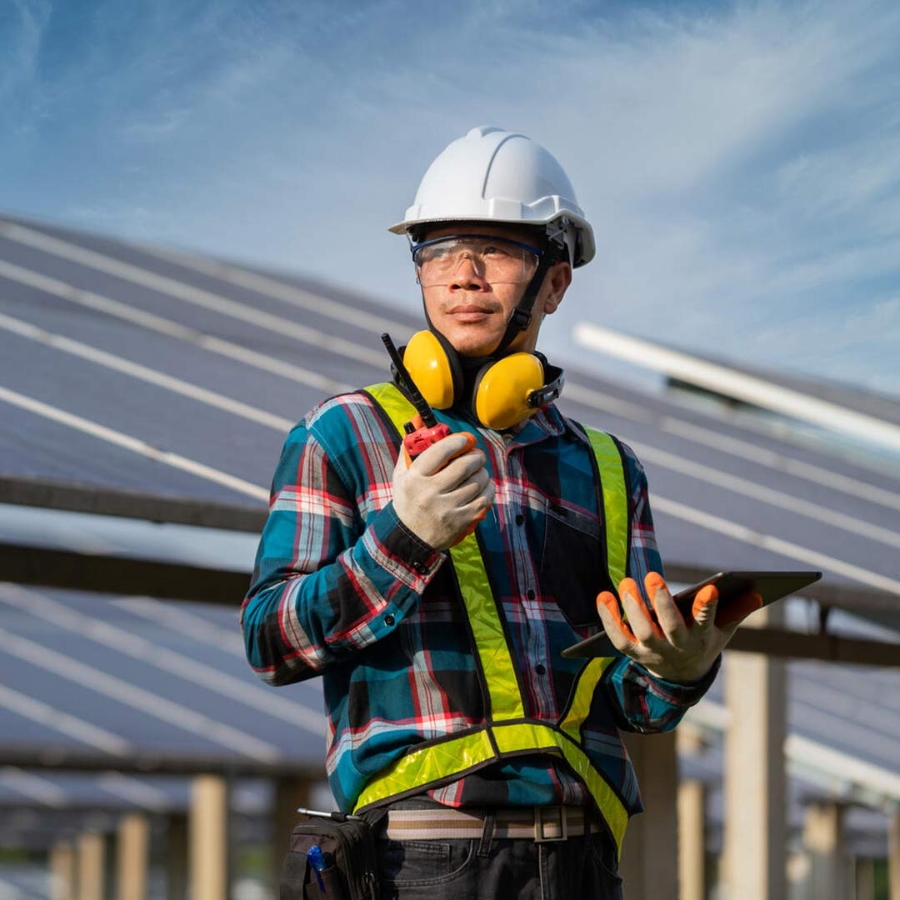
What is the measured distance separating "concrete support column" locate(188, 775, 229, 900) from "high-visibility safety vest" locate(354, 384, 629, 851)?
12.9m

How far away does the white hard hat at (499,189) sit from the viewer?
3219 mm

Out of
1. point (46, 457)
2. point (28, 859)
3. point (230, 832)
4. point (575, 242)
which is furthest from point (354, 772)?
point (28, 859)

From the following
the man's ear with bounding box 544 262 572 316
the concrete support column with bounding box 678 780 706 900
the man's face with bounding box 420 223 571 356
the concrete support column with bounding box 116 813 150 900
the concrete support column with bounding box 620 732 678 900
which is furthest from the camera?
the concrete support column with bounding box 116 813 150 900

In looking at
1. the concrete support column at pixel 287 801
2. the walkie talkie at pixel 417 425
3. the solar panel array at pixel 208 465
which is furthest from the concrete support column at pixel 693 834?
the walkie talkie at pixel 417 425

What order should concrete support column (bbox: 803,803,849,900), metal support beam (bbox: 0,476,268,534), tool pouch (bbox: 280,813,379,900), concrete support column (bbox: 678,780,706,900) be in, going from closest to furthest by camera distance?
tool pouch (bbox: 280,813,379,900)
metal support beam (bbox: 0,476,268,534)
concrete support column (bbox: 678,780,706,900)
concrete support column (bbox: 803,803,849,900)

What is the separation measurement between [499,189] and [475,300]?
0.27 m

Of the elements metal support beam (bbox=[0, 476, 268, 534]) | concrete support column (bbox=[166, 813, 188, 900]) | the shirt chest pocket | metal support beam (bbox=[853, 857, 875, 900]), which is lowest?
metal support beam (bbox=[853, 857, 875, 900])

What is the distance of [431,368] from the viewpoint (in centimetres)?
301

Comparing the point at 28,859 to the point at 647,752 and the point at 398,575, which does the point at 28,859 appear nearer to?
the point at 647,752

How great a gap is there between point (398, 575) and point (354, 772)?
0.38 m

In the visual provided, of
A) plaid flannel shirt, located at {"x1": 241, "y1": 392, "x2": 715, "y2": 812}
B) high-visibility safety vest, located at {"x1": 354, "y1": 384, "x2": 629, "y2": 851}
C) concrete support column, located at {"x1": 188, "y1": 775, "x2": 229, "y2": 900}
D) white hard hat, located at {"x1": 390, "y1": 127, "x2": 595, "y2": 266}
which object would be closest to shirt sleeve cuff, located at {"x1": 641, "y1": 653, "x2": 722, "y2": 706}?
plaid flannel shirt, located at {"x1": 241, "y1": 392, "x2": 715, "y2": 812}

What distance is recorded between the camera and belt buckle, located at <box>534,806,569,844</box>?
2.85 meters

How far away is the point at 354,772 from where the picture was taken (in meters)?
2.87

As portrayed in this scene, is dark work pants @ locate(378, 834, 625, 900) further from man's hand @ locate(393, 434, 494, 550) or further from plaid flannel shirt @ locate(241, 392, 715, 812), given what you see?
man's hand @ locate(393, 434, 494, 550)
